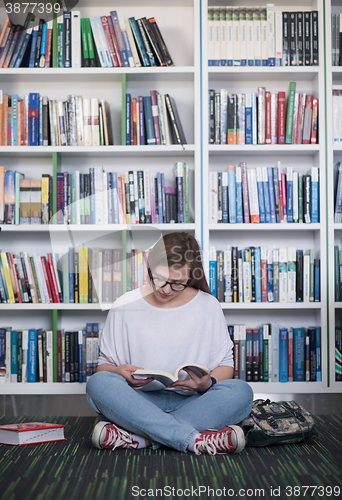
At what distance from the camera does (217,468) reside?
1.33 metres

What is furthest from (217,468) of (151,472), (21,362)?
(21,362)

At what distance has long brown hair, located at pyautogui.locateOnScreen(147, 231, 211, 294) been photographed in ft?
5.67

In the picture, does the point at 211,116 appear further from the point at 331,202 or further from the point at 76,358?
the point at 76,358

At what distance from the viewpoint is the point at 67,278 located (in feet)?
7.62

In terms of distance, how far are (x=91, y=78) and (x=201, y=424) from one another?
181 centimetres

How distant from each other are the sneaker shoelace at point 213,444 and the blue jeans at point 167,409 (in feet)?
0.12

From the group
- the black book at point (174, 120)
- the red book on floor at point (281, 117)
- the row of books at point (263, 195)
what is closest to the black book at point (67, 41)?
the black book at point (174, 120)

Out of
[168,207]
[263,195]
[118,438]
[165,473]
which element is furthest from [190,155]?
[165,473]

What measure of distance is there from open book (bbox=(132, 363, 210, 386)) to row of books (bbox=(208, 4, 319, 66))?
1.57 m

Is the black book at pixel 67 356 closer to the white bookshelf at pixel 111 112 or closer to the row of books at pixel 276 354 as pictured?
the white bookshelf at pixel 111 112

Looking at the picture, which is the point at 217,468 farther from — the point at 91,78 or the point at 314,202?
the point at 91,78

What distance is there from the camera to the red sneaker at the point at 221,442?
144cm

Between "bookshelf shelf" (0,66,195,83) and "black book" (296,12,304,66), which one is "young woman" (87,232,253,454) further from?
"black book" (296,12,304,66)

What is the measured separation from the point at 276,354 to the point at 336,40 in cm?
162
